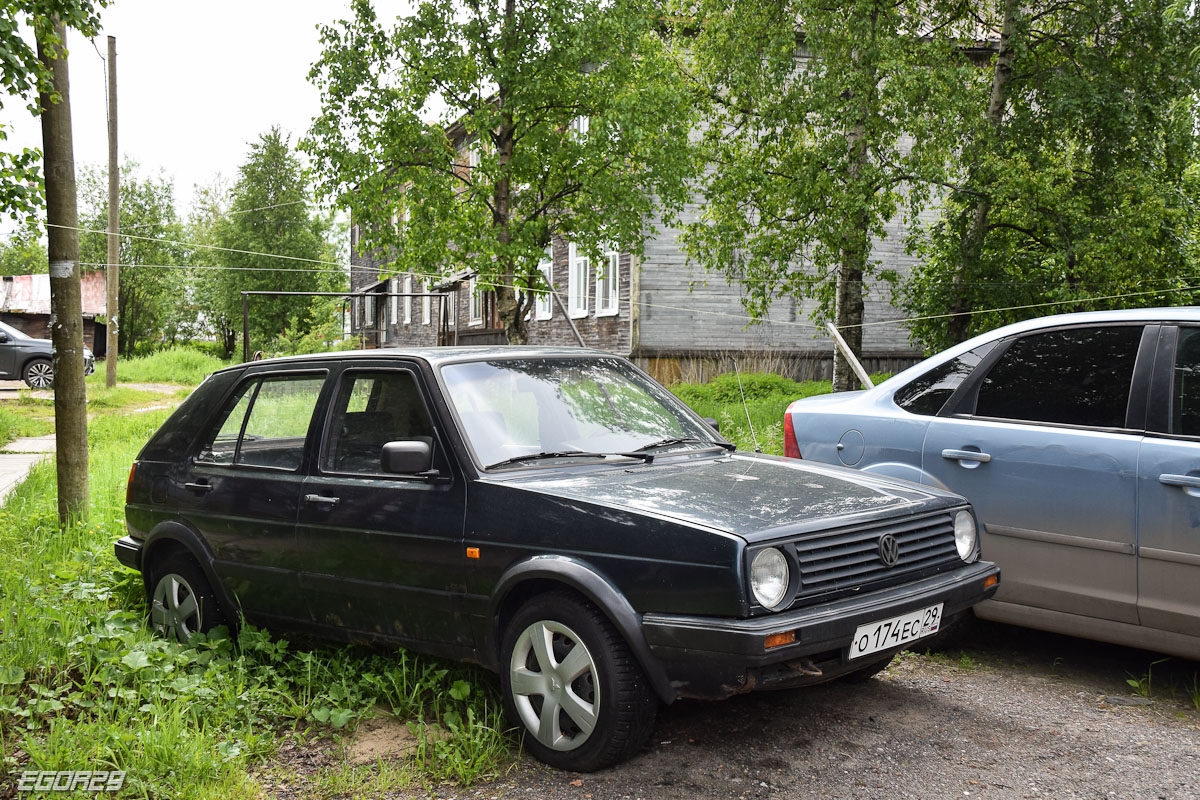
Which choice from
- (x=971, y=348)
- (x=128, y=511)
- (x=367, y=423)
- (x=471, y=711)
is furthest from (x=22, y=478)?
(x=971, y=348)

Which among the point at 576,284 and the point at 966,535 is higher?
the point at 576,284

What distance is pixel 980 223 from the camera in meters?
15.6

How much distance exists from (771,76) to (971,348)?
1232 cm

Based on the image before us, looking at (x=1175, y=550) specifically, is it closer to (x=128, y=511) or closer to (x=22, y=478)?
(x=128, y=511)

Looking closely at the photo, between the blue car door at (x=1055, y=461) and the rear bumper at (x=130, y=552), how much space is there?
429 cm

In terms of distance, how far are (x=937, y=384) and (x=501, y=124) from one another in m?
15.7

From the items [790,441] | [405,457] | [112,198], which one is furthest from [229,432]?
[112,198]

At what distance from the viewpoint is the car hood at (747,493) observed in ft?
11.8

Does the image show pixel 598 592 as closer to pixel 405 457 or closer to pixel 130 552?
pixel 405 457

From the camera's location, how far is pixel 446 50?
1925 cm

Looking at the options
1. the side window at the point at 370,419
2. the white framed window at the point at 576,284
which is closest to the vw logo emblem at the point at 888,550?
the side window at the point at 370,419

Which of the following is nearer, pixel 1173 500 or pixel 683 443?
pixel 1173 500

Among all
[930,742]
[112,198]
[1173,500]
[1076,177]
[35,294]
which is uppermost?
[112,198]

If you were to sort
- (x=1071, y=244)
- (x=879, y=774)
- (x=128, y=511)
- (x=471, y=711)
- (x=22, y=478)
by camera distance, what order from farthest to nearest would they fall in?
(x=1071, y=244), (x=22, y=478), (x=128, y=511), (x=471, y=711), (x=879, y=774)
